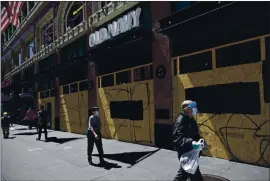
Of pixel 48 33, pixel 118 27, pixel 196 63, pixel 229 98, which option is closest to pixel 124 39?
pixel 118 27

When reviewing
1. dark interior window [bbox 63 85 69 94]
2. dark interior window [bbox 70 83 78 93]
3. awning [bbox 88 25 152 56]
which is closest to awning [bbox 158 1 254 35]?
awning [bbox 88 25 152 56]

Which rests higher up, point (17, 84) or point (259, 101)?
point (17, 84)

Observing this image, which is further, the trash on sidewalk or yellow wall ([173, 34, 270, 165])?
yellow wall ([173, 34, 270, 165])

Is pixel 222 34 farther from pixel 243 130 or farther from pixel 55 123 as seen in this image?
pixel 55 123

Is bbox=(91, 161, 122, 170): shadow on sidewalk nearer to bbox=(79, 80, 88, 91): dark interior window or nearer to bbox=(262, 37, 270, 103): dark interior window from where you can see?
bbox=(262, 37, 270, 103): dark interior window

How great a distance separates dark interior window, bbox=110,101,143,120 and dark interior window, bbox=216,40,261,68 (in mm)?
4095

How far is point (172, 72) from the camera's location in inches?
313

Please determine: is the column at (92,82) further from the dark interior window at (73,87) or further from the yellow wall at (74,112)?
the dark interior window at (73,87)

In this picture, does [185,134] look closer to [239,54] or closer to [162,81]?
[239,54]

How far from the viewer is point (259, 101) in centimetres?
561

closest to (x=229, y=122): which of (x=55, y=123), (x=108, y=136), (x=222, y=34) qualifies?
(x=222, y=34)

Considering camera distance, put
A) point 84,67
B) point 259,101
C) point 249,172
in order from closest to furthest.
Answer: point 249,172
point 259,101
point 84,67

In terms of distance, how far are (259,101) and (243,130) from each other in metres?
0.92

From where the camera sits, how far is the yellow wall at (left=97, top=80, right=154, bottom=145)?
29.4 ft
